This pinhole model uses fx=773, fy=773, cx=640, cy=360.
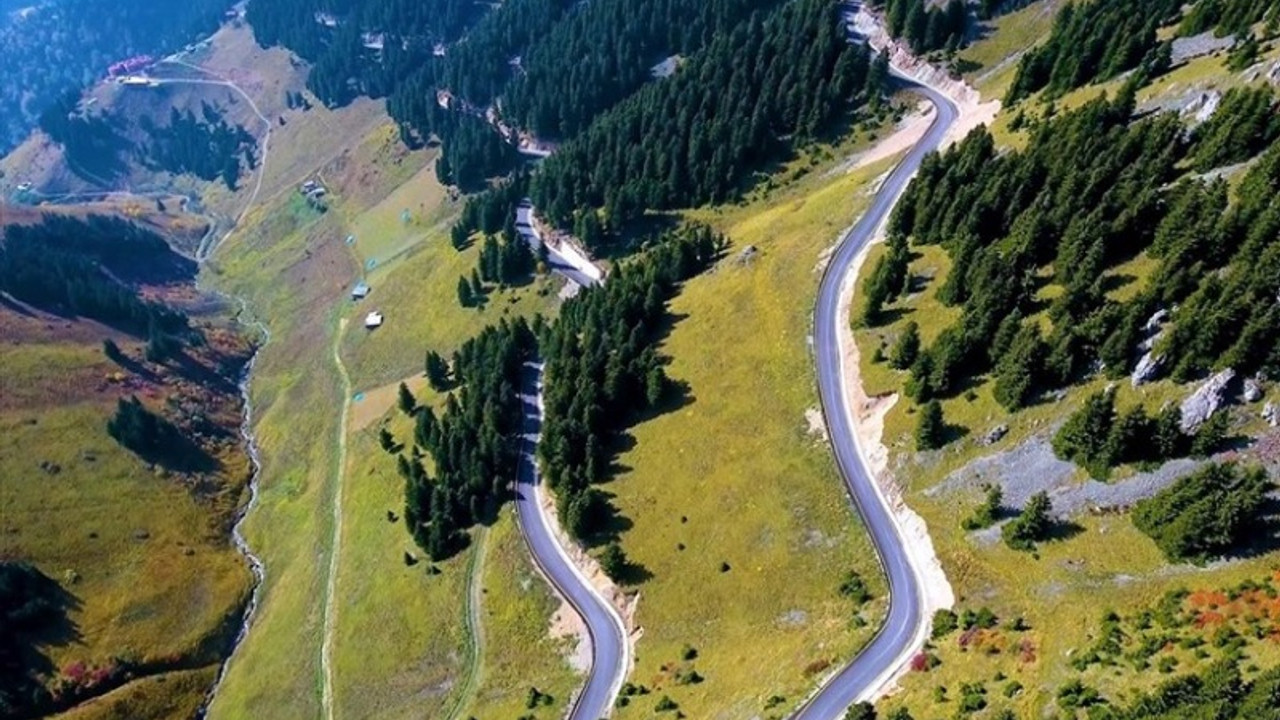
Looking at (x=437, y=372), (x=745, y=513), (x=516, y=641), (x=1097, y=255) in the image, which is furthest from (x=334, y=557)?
(x=1097, y=255)

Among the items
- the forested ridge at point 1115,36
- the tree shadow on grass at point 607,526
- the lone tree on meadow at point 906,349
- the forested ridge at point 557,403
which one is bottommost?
the tree shadow on grass at point 607,526

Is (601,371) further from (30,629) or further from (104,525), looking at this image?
(30,629)

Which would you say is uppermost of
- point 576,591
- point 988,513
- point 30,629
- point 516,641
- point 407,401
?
point 30,629

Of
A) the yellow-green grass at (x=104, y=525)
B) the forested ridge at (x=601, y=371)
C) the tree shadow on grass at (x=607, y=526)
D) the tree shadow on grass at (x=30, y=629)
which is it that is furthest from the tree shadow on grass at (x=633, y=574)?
the tree shadow on grass at (x=30, y=629)

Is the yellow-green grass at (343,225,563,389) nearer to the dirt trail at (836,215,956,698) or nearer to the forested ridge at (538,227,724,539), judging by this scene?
the forested ridge at (538,227,724,539)

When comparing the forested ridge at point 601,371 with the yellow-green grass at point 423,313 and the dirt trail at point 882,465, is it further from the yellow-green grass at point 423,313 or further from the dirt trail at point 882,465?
the yellow-green grass at point 423,313
